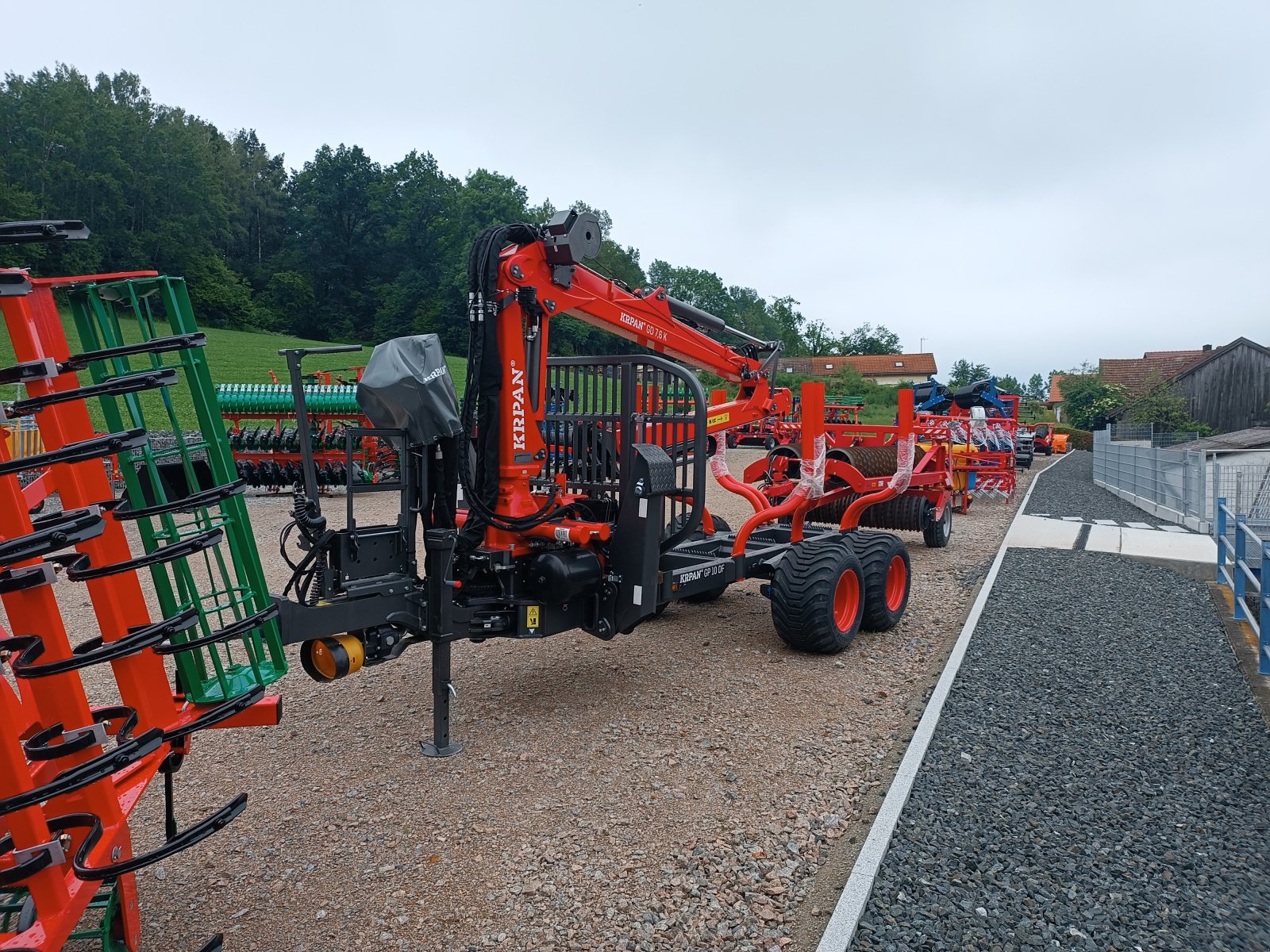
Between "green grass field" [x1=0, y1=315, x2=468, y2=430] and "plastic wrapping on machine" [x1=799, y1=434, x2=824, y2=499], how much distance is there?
992 cm

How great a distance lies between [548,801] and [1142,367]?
58149 mm

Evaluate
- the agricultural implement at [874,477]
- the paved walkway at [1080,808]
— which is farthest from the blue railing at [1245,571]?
the agricultural implement at [874,477]

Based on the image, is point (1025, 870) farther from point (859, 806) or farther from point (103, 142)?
point (103, 142)

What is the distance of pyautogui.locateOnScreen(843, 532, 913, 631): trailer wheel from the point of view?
24.0ft

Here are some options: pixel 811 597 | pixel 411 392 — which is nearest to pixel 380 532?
pixel 411 392

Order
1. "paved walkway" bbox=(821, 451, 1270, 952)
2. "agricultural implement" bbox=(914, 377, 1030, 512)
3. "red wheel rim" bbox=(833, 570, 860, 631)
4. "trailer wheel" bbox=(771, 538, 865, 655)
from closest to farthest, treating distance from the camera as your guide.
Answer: "paved walkway" bbox=(821, 451, 1270, 952), "trailer wheel" bbox=(771, 538, 865, 655), "red wheel rim" bbox=(833, 570, 860, 631), "agricultural implement" bbox=(914, 377, 1030, 512)

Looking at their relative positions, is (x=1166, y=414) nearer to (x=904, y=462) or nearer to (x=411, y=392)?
(x=904, y=462)

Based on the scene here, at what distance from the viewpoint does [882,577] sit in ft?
24.0

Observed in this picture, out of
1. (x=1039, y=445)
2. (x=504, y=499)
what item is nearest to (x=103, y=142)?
(x=1039, y=445)

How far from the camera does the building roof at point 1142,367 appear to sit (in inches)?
1953

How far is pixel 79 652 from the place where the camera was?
2.71m

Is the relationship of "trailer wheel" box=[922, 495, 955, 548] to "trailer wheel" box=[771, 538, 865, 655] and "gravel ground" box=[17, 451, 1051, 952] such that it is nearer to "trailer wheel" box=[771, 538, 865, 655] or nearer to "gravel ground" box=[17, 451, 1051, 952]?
"gravel ground" box=[17, 451, 1051, 952]

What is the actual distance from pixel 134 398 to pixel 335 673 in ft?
5.79

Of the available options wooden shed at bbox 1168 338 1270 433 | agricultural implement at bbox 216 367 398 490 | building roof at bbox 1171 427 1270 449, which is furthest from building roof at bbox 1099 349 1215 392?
agricultural implement at bbox 216 367 398 490
